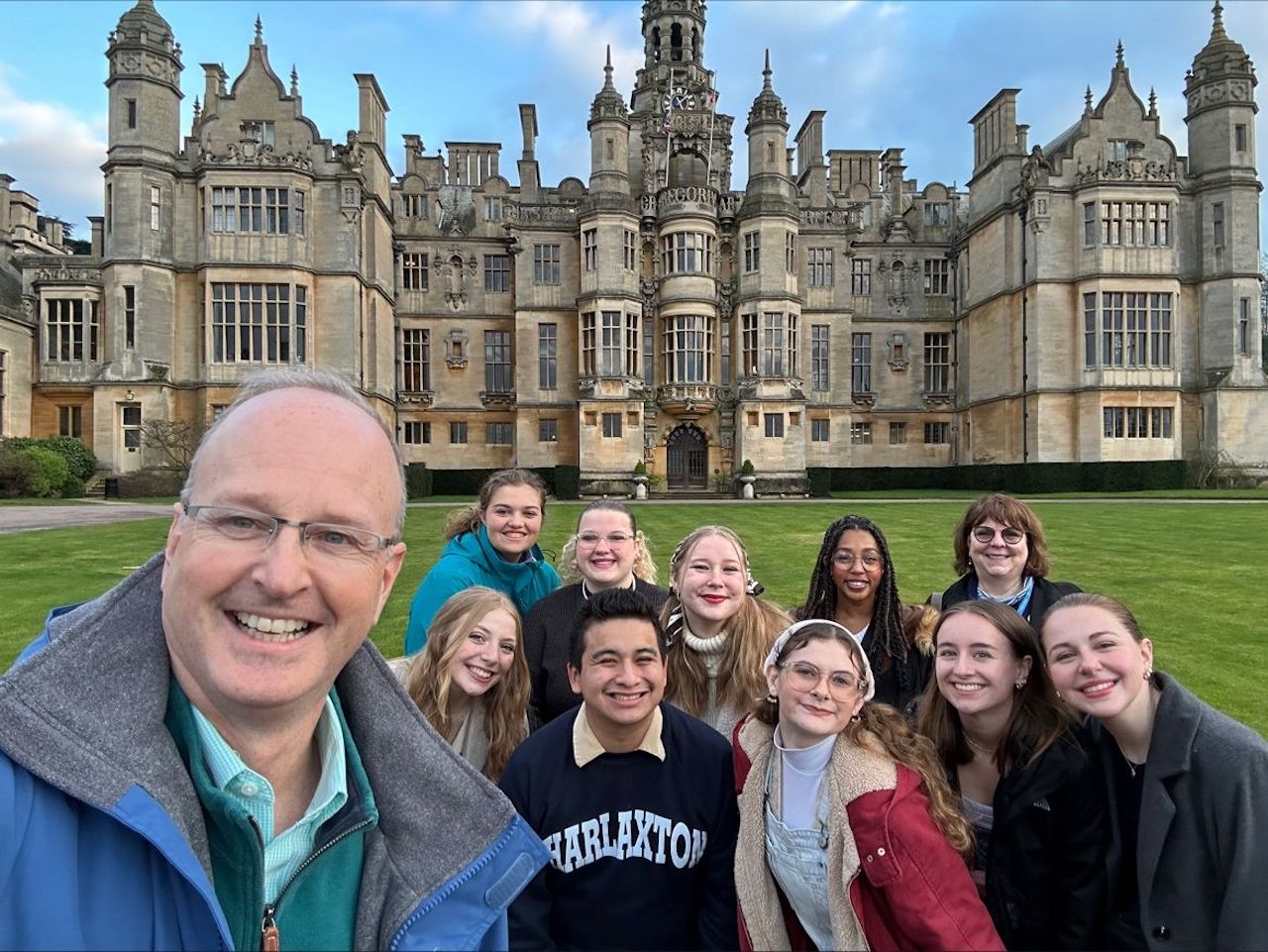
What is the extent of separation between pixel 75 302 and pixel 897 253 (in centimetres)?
3670

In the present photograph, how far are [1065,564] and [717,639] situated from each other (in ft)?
31.6

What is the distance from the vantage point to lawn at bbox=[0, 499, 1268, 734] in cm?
676

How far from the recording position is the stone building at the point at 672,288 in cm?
2841

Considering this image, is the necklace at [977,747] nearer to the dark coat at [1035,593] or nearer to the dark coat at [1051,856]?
the dark coat at [1051,856]

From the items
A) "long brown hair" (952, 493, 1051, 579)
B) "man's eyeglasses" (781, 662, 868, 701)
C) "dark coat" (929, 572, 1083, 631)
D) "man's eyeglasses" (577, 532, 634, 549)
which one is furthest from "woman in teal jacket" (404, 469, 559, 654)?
"long brown hair" (952, 493, 1051, 579)

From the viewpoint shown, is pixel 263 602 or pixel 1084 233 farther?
pixel 1084 233

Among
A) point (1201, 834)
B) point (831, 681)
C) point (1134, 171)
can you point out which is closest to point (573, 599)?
point (831, 681)

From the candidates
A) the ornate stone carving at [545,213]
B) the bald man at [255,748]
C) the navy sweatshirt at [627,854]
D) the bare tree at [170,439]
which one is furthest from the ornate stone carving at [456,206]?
the bald man at [255,748]

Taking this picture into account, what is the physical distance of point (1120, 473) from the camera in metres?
29.8

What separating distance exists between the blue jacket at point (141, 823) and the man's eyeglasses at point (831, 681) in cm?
148

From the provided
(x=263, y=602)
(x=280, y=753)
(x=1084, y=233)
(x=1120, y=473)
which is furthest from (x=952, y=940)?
(x=1084, y=233)

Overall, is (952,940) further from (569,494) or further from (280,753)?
(569,494)

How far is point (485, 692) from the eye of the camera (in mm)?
3740

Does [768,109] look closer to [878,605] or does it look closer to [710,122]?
[710,122]
